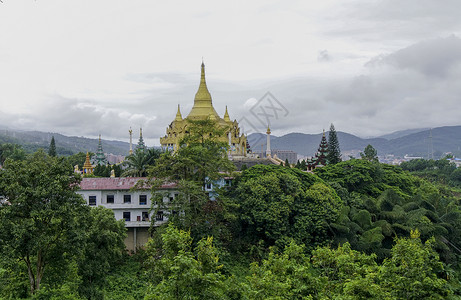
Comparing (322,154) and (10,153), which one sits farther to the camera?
(10,153)

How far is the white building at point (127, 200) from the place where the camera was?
29.0m

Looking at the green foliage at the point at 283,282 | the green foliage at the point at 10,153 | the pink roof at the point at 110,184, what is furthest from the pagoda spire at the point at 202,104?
the green foliage at the point at 283,282

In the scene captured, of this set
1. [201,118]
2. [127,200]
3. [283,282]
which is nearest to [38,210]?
[283,282]

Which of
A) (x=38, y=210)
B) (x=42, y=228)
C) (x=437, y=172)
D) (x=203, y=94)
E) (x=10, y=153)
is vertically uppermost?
(x=203, y=94)

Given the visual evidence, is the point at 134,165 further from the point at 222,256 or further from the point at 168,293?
the point at 168,293

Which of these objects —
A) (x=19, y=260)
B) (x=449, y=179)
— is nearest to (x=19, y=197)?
(x=19, y=260)

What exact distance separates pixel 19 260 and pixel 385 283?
49.2 ft

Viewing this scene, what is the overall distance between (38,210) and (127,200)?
42.5ft

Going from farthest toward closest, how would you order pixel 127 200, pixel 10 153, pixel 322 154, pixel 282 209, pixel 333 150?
pixel 10 153 < pixel 322 154 < pixel 333 150 < pixel 127 200 < pixel 282 209

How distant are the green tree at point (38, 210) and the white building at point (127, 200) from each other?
11.2 m

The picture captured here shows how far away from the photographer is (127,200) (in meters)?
29.6

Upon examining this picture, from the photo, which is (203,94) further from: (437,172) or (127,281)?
(437,172)

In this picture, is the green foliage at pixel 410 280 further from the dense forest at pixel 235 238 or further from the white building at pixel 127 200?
the white building at pixel 127 200

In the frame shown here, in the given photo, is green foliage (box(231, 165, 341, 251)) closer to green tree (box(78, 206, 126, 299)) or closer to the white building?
the white building
